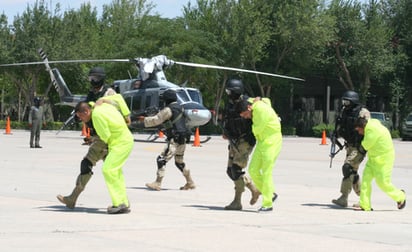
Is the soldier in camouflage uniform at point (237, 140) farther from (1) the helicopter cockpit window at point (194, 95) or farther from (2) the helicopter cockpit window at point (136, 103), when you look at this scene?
(2) the helicopter cockpit window at point (136, 103)

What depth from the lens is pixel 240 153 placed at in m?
12.6

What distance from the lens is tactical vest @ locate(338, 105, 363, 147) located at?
13.6 m

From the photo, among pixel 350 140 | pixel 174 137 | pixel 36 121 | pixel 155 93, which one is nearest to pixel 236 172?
pixel 350 140

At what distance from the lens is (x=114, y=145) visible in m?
11.8

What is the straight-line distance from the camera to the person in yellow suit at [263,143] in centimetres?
1230

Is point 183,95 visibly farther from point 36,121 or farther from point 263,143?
point 263,143

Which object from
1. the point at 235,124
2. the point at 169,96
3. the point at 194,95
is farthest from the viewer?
the point at 194,95

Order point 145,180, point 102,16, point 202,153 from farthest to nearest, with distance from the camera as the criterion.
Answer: point 102,16, point 202,153, point 145,180

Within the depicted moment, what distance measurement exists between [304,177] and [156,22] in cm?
3783

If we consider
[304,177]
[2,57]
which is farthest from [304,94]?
[304,177]

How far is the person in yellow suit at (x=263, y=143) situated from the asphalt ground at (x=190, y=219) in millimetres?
351

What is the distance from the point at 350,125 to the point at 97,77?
144 inches

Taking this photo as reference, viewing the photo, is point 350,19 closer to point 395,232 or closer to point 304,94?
point 304,94

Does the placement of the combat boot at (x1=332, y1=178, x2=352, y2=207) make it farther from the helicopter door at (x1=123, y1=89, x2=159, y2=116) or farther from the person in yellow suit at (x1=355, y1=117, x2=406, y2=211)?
the helicopter door at (x1=123, y1=89, x2=159, y2=116)
